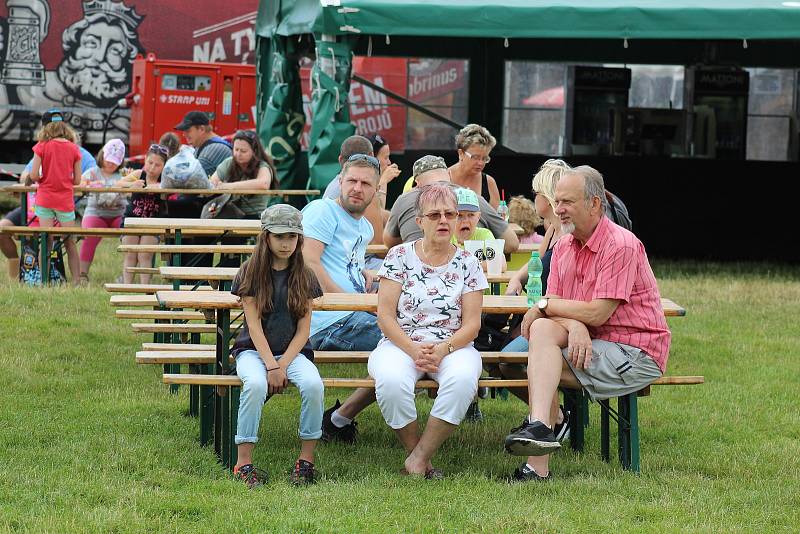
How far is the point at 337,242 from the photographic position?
21.1 ft

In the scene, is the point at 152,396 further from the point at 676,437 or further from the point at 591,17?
the point at 591,17

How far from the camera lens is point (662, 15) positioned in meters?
11.9

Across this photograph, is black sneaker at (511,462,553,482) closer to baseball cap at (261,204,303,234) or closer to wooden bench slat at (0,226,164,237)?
baseball cap at (261,204,303,234)

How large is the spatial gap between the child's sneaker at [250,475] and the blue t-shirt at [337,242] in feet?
3.46

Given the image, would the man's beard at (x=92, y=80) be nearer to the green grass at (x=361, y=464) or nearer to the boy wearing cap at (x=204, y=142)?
the boy wearing cap at (x=204, y=142)

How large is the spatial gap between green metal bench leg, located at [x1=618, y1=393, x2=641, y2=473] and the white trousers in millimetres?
703

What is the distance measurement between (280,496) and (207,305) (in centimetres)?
87

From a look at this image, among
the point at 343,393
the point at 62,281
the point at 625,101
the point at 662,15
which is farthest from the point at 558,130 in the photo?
the point at 343,393

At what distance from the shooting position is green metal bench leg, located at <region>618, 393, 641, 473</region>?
5.77 metres

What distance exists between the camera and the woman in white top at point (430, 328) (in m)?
5.57

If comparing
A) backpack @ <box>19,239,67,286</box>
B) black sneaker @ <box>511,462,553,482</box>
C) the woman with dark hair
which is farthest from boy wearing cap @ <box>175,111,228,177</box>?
black sneaker @ <box>511,462,553,482</box>

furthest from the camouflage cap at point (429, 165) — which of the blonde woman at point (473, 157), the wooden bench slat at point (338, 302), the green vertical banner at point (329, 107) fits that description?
the green vertical banner at point (329, 107)

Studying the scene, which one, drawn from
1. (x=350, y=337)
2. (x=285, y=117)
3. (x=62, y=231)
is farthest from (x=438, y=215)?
(x=285, y=117)

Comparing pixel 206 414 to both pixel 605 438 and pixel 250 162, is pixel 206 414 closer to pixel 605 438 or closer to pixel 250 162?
pixel 605 438
